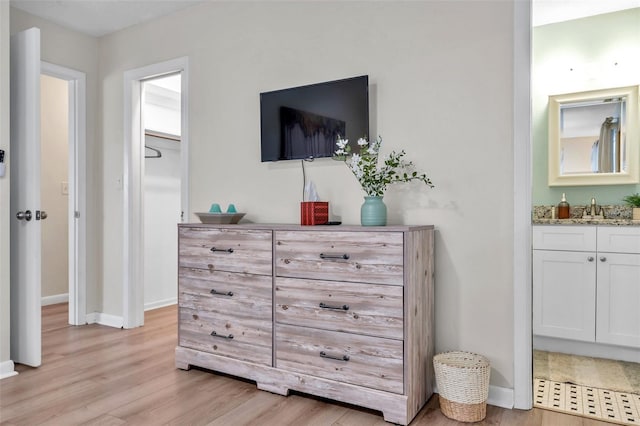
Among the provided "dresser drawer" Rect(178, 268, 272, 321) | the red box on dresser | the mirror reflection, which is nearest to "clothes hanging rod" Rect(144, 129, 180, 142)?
"dresser drawer" Rect(178, 268, 272, 321)

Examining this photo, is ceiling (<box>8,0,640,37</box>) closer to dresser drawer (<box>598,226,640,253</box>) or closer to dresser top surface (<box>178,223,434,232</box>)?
dresser drawer (<box>598,226,640,253</box>)

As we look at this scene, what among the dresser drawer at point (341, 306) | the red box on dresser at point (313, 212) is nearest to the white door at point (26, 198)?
the dresser drawer at point (341, 306)

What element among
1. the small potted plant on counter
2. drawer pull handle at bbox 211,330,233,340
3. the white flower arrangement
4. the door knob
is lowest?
drawer pull handle at bbox 211,330,233,340

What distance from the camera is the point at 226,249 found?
104 inches

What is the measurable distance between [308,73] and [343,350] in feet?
5.58

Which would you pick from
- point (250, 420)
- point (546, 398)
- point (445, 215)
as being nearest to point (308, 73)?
point (445, 215)

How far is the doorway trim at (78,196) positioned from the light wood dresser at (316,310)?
1.59 m

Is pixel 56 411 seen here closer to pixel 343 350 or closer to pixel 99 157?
pixel 343 350

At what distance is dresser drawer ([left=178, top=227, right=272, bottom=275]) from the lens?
251 cm

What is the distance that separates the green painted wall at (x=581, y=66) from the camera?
10.5ft

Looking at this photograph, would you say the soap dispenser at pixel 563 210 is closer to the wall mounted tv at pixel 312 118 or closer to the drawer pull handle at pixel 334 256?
the wall mounted tv at pixel 312 118

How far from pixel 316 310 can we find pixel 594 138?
248 cm

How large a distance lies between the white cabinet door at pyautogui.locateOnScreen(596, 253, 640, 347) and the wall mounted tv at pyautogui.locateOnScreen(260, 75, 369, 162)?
185cm

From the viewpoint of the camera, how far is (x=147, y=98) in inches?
172
